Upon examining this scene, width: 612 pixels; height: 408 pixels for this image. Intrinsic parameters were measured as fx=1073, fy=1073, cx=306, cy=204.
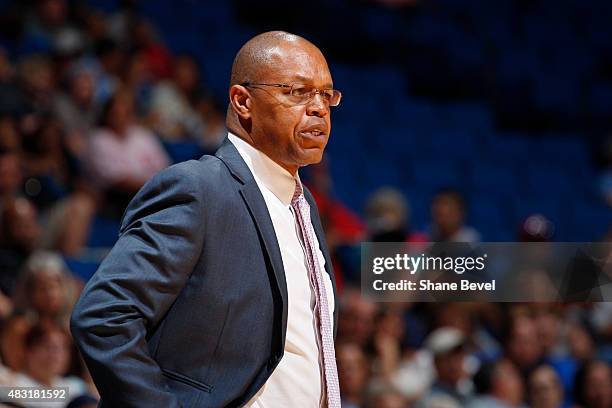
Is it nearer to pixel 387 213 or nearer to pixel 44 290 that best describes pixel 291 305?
pixel 44 290

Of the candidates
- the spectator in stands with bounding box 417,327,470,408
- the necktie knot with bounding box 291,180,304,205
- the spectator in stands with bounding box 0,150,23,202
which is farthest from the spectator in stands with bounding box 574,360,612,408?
the necktie knot with bounding box 291,180,304,205

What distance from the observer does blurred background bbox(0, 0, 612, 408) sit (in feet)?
14.1

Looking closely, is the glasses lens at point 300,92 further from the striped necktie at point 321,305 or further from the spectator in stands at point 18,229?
the spectator in stands at point 18,229

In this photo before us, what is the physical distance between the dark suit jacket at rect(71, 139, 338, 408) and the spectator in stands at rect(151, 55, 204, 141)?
4145 mm

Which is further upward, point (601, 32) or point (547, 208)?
point (601, 32)

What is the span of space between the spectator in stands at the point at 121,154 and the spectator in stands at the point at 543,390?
2.04 meters

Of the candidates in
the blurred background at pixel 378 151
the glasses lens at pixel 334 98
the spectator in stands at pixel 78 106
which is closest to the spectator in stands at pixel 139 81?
the blurred background at pixel 378 151

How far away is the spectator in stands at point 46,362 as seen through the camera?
3.36 meters

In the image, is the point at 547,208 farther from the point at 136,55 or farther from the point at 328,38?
the point at 136,55

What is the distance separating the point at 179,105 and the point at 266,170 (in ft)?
14.2

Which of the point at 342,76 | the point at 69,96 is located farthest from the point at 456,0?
the point at 69,96

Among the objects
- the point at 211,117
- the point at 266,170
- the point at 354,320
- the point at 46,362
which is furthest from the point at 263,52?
the point at 211,117

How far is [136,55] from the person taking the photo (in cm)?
604

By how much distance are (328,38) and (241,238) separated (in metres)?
5.89
